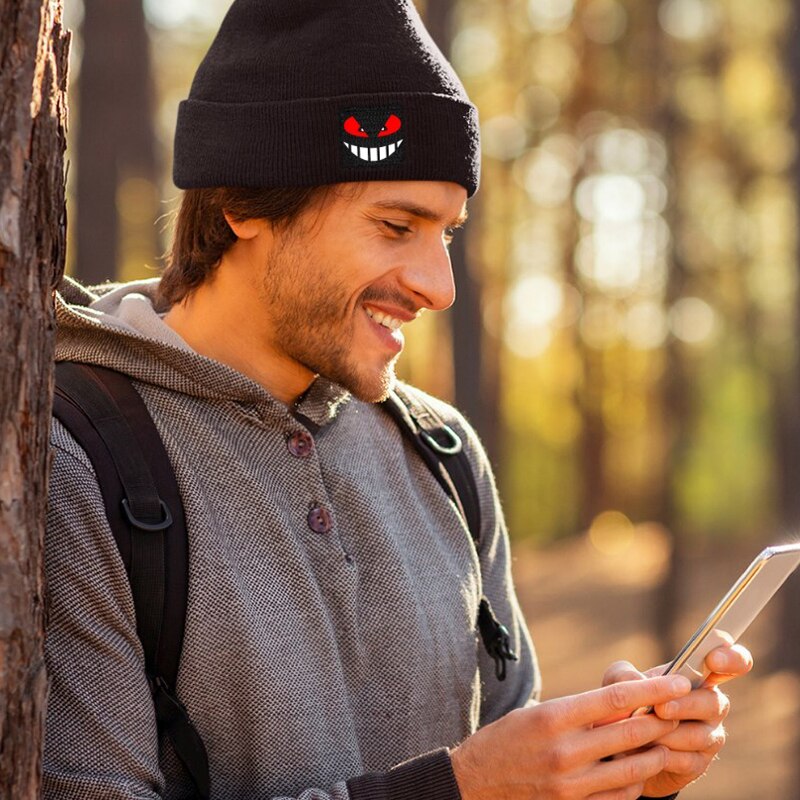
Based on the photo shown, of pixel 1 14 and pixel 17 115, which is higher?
pixel 1 14

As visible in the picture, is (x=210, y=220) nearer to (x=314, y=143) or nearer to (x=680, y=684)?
(x=314, y=143)

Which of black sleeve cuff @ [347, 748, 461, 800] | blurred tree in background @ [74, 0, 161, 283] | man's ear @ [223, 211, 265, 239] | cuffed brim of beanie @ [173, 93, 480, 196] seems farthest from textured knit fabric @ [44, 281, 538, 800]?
blurred tree in background @ [74, 0, 161, 283]

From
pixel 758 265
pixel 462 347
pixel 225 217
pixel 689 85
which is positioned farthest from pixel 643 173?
pixel 225 217

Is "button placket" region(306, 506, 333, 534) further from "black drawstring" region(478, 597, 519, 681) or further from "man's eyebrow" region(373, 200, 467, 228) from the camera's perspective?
"man's eyebrow" region(373, 200, 467, 228)

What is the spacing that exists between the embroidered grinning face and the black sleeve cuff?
124 cm

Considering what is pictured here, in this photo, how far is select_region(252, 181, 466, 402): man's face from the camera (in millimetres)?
2809

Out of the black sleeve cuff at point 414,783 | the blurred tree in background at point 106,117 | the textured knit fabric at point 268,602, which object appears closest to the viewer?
the textured knit fabric at point 268,602

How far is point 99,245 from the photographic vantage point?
8.73m

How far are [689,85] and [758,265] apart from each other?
8.20 meters

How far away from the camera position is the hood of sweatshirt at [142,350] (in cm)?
266

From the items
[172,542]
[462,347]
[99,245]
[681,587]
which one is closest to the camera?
[172,542]

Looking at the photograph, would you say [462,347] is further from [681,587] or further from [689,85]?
[689,85]

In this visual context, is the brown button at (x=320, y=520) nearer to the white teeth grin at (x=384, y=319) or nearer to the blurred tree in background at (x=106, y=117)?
the white teeth grin at (x=384, y=319)

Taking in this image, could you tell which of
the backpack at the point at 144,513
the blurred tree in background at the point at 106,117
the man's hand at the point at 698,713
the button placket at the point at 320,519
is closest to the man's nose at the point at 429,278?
the button placket at the point at 320,519
